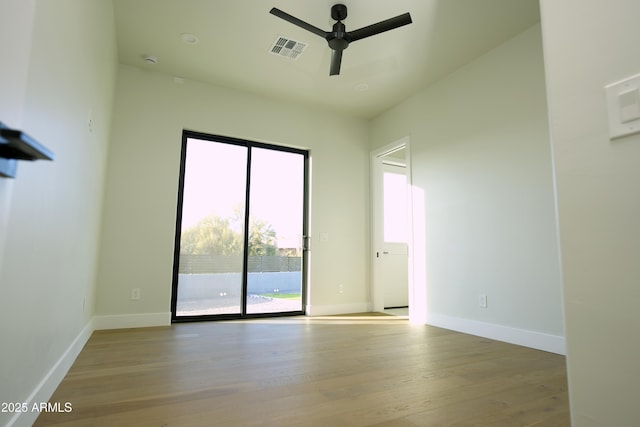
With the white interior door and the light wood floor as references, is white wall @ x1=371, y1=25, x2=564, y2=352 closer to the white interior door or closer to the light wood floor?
the light wood floor

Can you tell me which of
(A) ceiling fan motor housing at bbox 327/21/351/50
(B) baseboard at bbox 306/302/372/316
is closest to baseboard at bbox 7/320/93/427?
(B) baseboard at bbox 306/302/372/316

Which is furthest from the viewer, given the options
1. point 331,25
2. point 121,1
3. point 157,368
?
point 331,25

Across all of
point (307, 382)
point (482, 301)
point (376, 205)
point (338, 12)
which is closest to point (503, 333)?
point (482, 301)

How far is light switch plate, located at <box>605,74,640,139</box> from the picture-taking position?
0.61 meters

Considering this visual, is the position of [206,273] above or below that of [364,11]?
below

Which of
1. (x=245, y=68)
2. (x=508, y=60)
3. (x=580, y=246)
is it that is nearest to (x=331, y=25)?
(x=245, y=68)

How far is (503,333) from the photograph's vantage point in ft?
10.0

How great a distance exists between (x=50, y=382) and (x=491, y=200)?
3.60 m

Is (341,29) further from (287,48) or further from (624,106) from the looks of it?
(624,106)

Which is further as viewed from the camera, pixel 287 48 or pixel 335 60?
pixel 287 48

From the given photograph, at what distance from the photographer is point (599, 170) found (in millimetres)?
658

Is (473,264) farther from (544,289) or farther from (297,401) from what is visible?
(297,401)

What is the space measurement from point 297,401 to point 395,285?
3860mm

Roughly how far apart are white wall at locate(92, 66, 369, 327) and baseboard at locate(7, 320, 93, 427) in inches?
37.1
